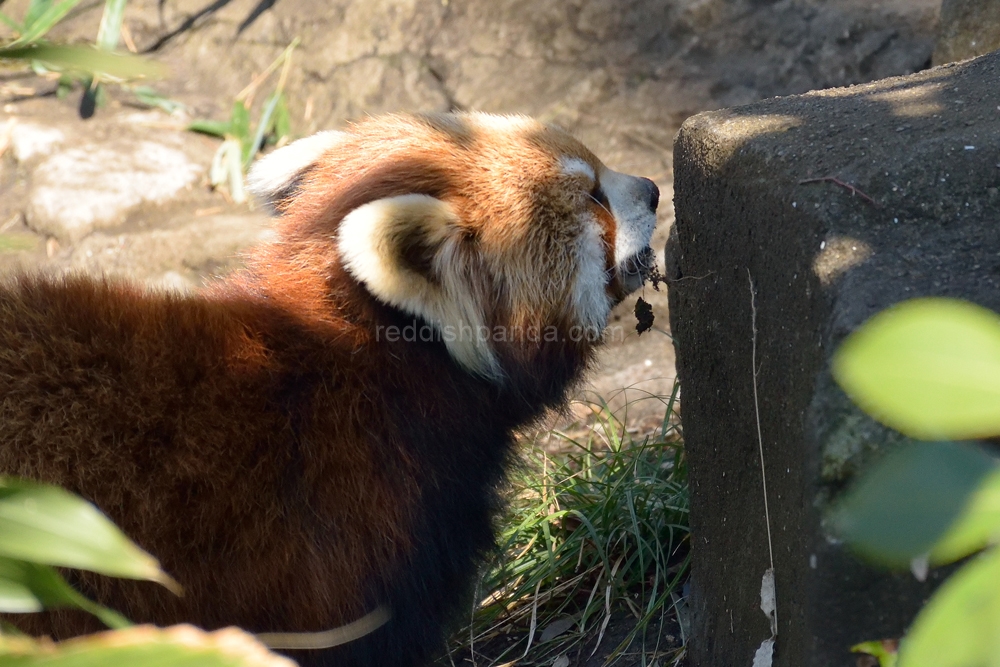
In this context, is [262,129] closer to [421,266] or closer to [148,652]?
[421,266]

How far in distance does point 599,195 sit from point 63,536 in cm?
180

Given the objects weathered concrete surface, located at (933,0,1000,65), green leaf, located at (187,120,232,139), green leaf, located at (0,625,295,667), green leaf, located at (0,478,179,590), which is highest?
weathered concrete surface, located at (933,0,1000,65)

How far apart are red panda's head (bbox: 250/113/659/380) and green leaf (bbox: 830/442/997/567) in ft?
4.71

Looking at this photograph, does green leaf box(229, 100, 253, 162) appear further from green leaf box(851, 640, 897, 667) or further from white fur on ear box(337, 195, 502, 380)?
green leaf box(851, 640, 897, 667)

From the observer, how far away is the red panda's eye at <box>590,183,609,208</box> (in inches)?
91.4

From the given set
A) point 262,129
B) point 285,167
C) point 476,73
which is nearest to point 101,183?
point 262,129

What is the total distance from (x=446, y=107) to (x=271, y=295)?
334 centimetres

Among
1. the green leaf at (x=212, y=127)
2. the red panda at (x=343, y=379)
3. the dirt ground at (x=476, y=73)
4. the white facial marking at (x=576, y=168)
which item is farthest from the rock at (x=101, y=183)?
the white facial marking at (x=576, y=168)

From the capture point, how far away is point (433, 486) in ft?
6.55

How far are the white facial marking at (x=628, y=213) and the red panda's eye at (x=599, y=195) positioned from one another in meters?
0.01

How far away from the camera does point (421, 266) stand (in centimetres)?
195

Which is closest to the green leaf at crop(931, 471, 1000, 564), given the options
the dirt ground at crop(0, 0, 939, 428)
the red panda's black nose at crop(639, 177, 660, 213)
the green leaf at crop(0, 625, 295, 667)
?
the green leaf at crop(0, 625, 295, 667)

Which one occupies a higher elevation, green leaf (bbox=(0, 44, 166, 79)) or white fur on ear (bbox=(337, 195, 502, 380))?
green leaf (bbox=(0, 44, 166, 79))

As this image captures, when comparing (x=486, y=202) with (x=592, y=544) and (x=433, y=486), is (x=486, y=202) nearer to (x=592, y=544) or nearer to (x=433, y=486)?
(x=433, y=486)
